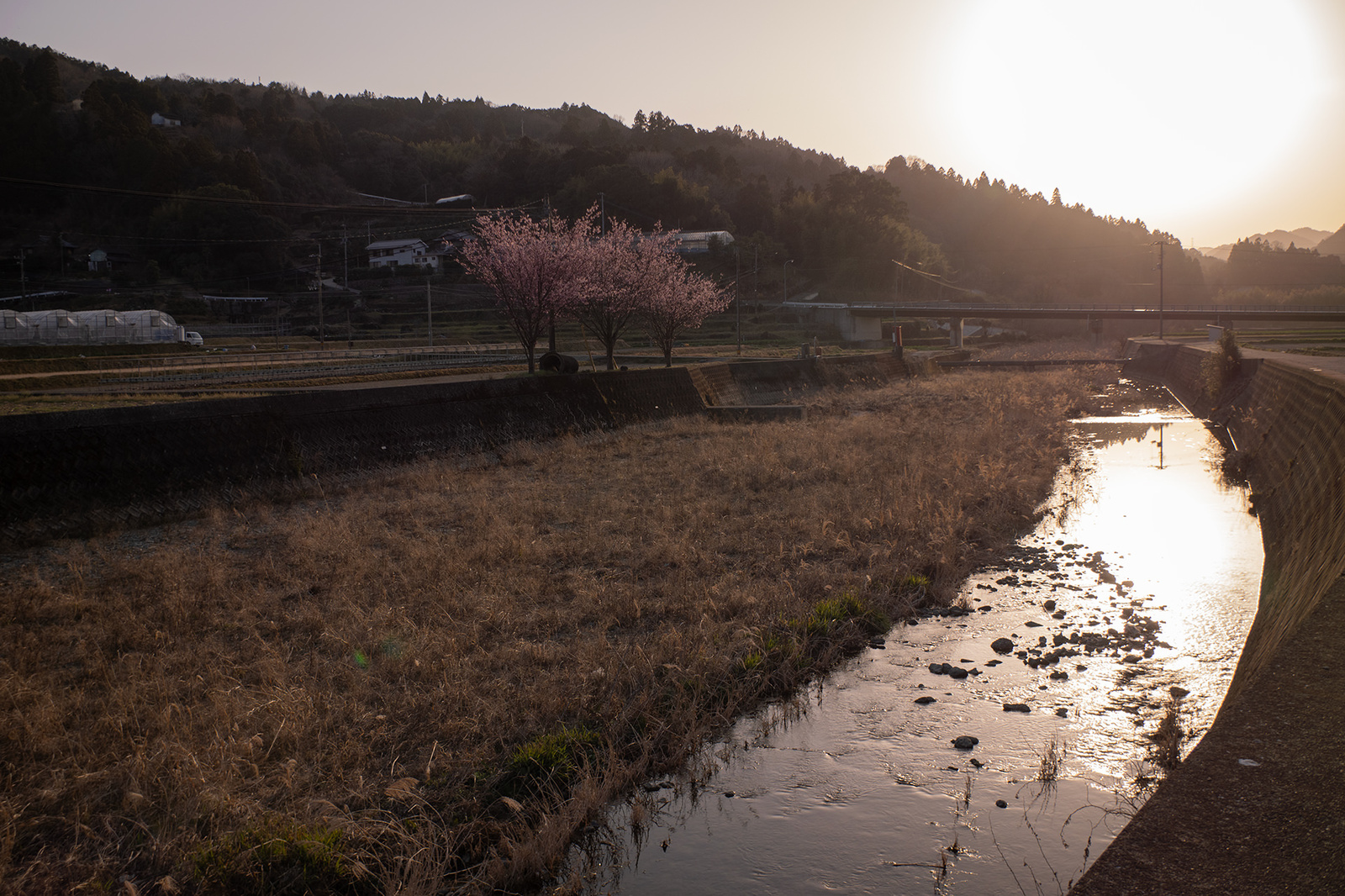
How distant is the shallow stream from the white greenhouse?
62.9 metres

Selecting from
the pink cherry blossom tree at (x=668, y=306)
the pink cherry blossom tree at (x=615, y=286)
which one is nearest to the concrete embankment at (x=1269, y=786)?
the pink cherry blossom tree at (x=615, y=286)

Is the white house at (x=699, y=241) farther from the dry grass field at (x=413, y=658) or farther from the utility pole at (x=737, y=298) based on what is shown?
the dry grass field at (x=413, y=658)

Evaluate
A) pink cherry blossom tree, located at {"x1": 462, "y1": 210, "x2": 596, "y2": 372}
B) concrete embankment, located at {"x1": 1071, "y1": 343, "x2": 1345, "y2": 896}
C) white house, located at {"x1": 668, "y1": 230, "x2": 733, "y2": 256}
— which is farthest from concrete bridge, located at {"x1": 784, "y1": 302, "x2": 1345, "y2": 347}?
concrete embankment, located at {"x1": 1071, "y1": 343, "x2": 1345, "y2": 896}

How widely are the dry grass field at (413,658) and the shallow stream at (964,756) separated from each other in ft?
1.47

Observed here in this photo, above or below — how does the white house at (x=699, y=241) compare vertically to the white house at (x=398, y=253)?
above

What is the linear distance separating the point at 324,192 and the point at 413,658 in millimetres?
158831

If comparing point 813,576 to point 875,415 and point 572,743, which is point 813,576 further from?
point 875,415

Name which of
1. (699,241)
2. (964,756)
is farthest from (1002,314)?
(964,756)

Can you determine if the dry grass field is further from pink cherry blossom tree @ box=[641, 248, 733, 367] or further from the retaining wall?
pink cherry blossom tree @ box=[641, 248, 733, 367]

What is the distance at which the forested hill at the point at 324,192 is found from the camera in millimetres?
111812

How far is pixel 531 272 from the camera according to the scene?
33500 mm

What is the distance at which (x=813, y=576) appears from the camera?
11.1 metres

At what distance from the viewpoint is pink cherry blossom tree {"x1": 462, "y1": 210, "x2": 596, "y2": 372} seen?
33562 millimetres

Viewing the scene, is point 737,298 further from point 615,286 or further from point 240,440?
point 240,440
